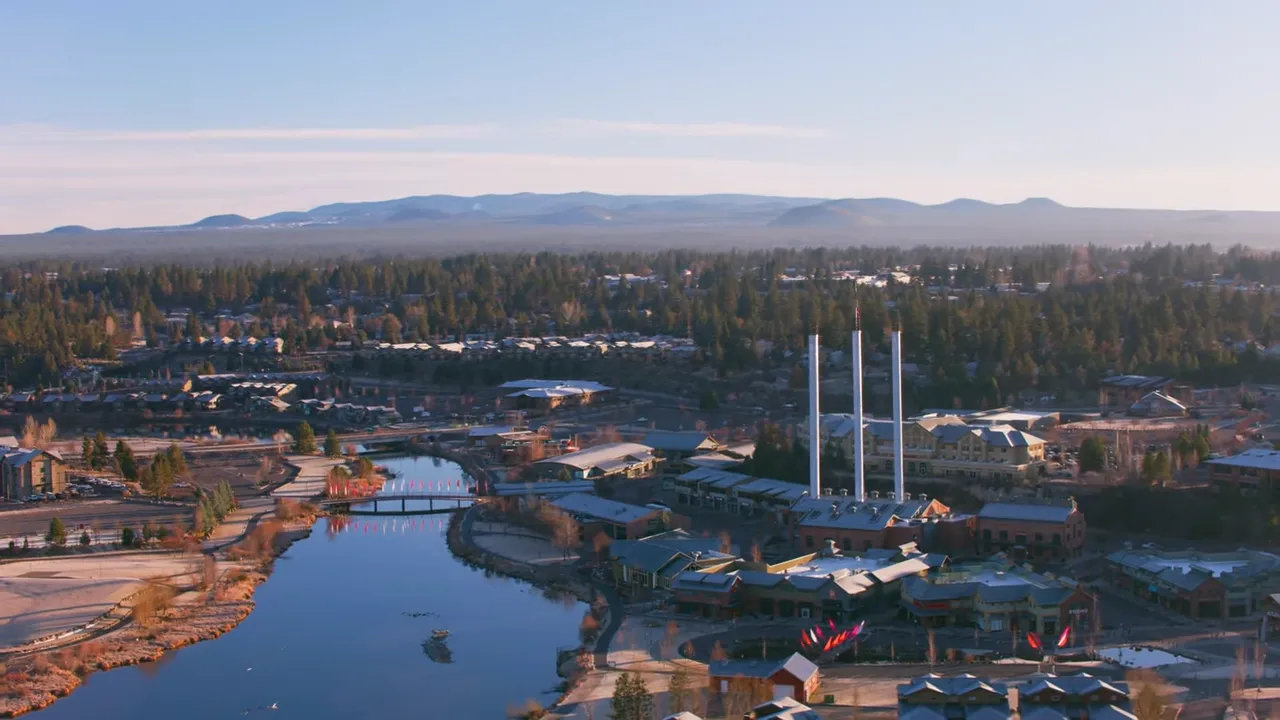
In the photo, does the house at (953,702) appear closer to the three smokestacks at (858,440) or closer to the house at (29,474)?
the three smokestacks at (858,440)

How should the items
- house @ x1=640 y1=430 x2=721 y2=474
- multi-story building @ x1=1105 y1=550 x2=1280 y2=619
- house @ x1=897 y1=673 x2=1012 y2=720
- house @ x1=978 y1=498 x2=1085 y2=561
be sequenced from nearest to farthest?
1. house @ x1=897 y1=673 x2=1012 y2=720
2. multi-story building @ x1=1105 y1=550 x2=1280 y2=619
3. house @ x1=978 y1=498 x2=1085 y2=561
4. house @ x1=640 y1=430 x2=721 y2=474

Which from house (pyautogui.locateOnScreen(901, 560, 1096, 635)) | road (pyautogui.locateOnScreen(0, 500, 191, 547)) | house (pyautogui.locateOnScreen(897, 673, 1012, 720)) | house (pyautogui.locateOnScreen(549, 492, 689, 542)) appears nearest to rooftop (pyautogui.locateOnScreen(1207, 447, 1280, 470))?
house (pyautogui.locateOnScreen(901, 560, 1096, 635))

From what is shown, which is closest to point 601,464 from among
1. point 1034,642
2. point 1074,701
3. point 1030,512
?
point 1030,512

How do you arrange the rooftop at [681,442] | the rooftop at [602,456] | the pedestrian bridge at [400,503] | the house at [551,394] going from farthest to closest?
the house at [551,394], the rooftop at [681,442], the rooftop at [602,456], the pedestrian bridge at [400,503]

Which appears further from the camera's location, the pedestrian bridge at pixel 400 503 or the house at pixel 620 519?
the pedestrian bridge at pixel 400 503

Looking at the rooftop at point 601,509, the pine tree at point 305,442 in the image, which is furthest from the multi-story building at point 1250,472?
the pine tree at point 305,442

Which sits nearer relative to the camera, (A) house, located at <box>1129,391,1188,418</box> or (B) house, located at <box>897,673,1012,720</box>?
(B) house, located at <box>897,673,1012,720</box>

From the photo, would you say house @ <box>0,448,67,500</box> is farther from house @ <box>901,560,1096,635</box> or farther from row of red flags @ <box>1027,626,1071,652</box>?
row of red flags @ <box>1027,626,1071,652</box>

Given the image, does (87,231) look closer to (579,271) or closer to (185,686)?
(579,271)
